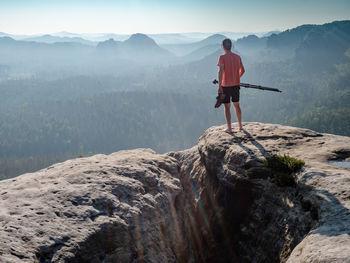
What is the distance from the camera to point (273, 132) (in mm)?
13859

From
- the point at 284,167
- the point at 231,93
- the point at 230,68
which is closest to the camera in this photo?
the point at 284,167

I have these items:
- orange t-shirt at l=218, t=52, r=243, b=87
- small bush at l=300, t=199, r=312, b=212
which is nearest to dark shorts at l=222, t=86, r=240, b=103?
orange t-shirt at l=218, t=52, r=243, b=87

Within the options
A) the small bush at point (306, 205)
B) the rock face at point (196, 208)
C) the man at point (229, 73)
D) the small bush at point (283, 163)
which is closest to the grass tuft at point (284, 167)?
the small bush at point (283, 163)

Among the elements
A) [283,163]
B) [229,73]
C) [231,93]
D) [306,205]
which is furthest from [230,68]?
[306,205]

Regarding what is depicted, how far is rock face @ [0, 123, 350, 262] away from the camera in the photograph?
7657 mm

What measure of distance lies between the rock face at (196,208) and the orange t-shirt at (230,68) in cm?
299

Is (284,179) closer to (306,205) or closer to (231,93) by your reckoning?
(306,205)

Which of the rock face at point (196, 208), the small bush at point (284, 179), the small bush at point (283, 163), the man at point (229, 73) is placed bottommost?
the rock face at point (196, 208)

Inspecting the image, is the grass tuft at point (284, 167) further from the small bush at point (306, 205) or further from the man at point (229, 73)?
the man at point (229, 73)

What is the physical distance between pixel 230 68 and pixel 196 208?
26.1 ft

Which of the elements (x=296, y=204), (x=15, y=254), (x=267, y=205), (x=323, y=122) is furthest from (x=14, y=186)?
(x=323, y=122)

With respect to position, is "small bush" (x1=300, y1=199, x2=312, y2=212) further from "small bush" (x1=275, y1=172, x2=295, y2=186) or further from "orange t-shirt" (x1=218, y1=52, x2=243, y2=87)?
"orange t-shirt" (x1=218, y1=52, x2=243, y2=87)

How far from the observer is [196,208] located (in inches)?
562

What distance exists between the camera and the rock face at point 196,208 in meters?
7.66
